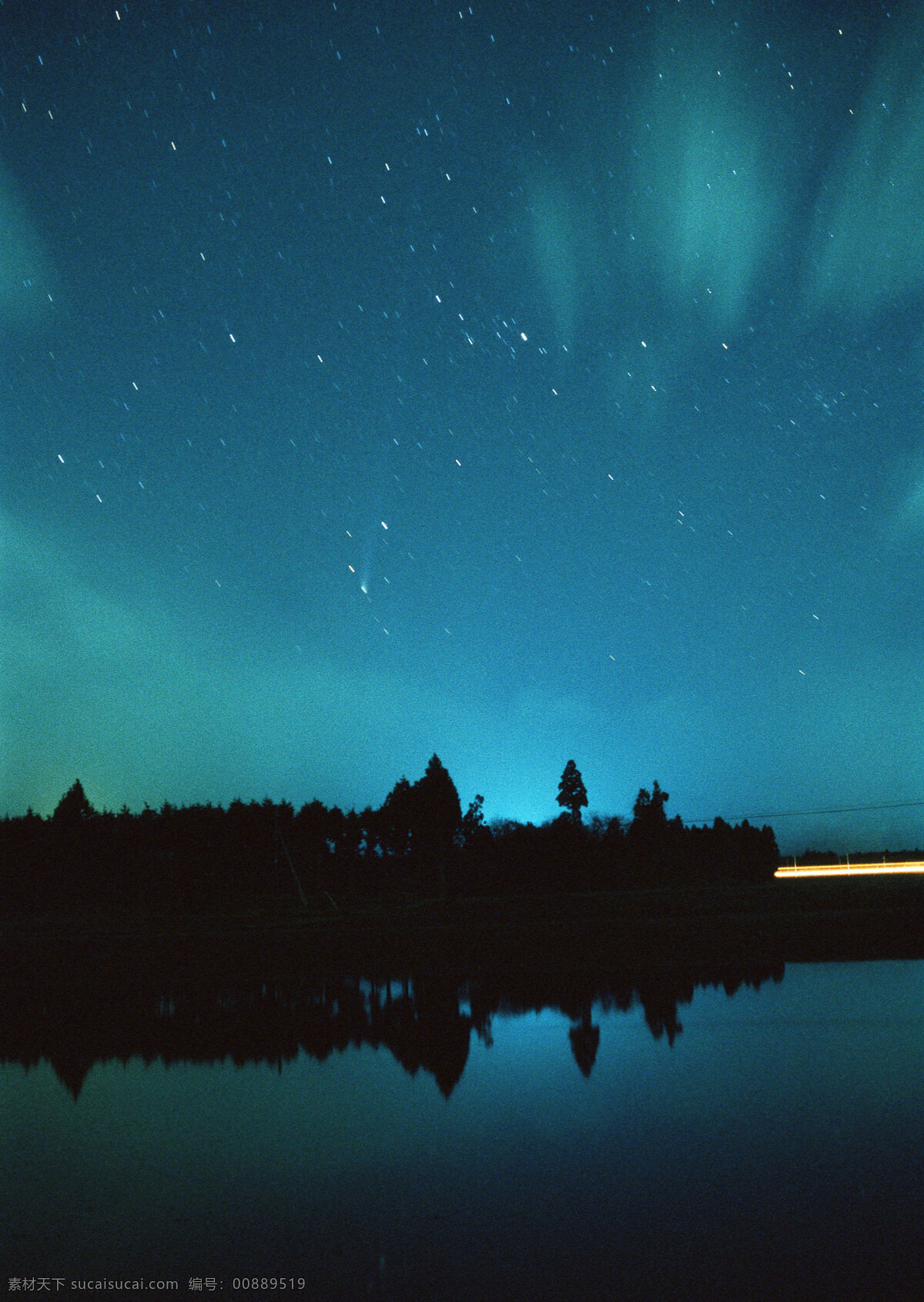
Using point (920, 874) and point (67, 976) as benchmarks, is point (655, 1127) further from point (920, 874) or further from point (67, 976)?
point (920, 874)

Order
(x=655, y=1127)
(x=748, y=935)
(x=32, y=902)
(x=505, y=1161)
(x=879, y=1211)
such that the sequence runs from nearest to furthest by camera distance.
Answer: (x=879, y=1211)
(x=505, y=1161)
(x=655, y=1127)
(x=748, y=935)
(x=32, y=902)

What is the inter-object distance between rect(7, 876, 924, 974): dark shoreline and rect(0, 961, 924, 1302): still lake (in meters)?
10.7

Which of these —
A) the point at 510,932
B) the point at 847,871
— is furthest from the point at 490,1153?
the point at 847,871

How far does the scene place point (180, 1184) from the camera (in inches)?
404

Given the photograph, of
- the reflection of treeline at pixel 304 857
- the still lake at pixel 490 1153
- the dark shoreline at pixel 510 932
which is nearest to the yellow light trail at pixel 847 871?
the reflection of treeline at pixel 304 857

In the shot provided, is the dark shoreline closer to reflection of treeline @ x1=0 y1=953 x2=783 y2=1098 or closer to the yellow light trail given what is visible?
reflection of treeline @ x1=0 y1=953 x2=783 y2=1098

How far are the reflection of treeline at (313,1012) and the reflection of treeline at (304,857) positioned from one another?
2866cm

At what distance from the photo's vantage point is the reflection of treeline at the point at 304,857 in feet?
215

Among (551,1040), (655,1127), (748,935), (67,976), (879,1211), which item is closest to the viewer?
(879,1211)

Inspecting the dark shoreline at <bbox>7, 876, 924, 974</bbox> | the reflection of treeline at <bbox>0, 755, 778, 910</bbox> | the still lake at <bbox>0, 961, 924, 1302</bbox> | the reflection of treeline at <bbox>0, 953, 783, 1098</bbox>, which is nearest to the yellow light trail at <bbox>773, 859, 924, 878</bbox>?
the reflection of treeline at <bbox>0, 755, 778, 910</bbox>

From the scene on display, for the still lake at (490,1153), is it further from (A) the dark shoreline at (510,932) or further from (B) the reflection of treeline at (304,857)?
(B) the reflection of treeline at (304,857)

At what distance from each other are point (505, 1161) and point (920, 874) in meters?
63.3

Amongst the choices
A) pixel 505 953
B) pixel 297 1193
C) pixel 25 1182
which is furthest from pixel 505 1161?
pixel 505 953

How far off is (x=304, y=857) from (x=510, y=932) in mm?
47587
